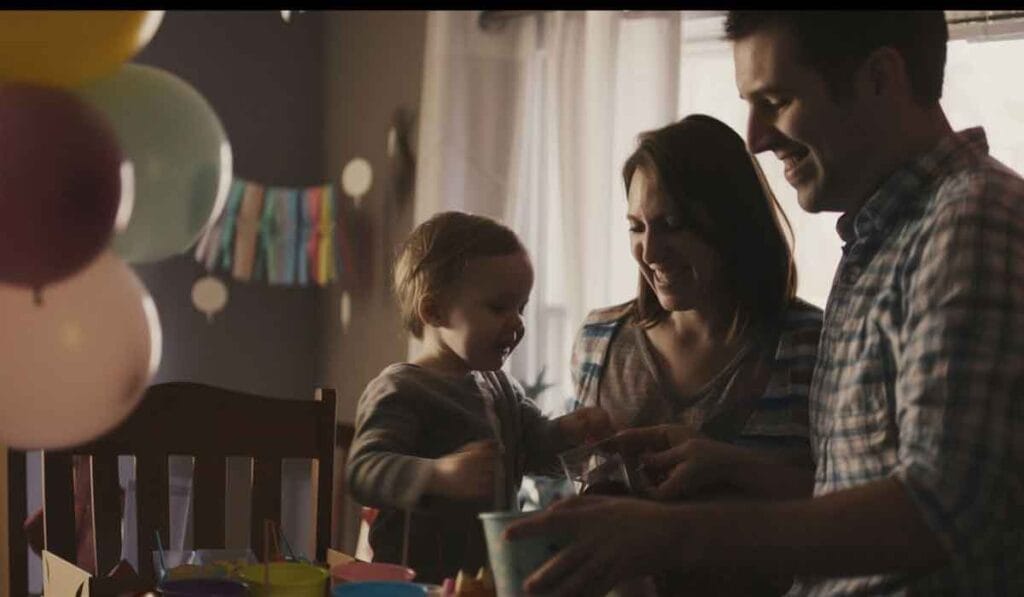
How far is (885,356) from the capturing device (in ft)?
2.78

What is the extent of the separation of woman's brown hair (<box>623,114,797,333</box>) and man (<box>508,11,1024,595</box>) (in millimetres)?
58

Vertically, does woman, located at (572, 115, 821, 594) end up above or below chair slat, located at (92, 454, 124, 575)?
above

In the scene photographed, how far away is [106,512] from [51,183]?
13.7 inches

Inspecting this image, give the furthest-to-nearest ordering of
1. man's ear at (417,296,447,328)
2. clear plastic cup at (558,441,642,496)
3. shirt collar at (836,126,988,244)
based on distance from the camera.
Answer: man's ear at (417,296,447,328) → clear plastic cup at (558,441,642,496) → shirt collar at (836,126,988,244)

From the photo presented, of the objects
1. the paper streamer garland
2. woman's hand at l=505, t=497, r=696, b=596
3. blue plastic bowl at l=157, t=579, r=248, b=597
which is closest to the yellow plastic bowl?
blue plastic bowl at l=157, t=579, r=248, b=597

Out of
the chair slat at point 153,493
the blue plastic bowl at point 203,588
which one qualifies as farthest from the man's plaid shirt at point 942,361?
the chair slat at point 153,493

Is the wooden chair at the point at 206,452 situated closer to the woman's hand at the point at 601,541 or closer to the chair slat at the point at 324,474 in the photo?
the chair slat at the point at 324,474

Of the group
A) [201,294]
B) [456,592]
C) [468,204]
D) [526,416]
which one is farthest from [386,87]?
[456,592]

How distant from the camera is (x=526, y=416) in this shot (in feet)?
3.59

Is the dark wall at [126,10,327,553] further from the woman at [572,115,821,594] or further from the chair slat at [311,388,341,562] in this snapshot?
the woman at [572,115,821,594]

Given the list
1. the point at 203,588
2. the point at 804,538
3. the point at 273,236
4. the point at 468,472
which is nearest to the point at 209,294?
the point at 273,236

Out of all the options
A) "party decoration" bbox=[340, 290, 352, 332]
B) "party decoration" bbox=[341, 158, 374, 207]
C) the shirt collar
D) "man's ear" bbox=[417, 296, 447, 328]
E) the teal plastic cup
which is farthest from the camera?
"party decoration" bbox=[341, 158, 374, 207]

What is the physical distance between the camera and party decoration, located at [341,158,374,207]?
1.47 m

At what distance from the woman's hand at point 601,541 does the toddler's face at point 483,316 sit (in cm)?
27
